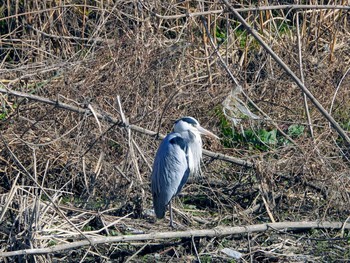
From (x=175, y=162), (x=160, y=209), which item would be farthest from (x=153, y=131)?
(x=160, y=209)

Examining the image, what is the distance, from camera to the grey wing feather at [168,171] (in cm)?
559

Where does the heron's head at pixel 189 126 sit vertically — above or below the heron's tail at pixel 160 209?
above

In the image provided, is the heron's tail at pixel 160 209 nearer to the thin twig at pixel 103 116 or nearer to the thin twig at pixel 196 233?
the thin twig at pixel 196 233

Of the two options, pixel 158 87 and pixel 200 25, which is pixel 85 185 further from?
pixel 200 25

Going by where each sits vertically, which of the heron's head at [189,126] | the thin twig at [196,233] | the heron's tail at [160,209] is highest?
the heron's head at [189,126]

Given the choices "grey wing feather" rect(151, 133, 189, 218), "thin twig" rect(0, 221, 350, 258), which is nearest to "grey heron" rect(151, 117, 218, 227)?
"grey wing feather" rect(151, 133, 189, 218)

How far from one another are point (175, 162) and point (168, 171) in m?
0.13

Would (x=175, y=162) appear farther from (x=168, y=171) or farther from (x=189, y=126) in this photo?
(x=189, y=126)

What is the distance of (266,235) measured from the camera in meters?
5.40

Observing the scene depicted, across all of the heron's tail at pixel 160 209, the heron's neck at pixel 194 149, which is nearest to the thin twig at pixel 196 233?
the heron's tail at pixel 160 209

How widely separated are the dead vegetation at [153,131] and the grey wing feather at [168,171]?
158 mm

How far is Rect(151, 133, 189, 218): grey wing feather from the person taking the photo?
559cm

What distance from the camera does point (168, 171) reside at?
5715 millimetres

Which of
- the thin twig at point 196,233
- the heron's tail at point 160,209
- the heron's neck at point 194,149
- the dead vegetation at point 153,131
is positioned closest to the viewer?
the thin twig at point 196,233
